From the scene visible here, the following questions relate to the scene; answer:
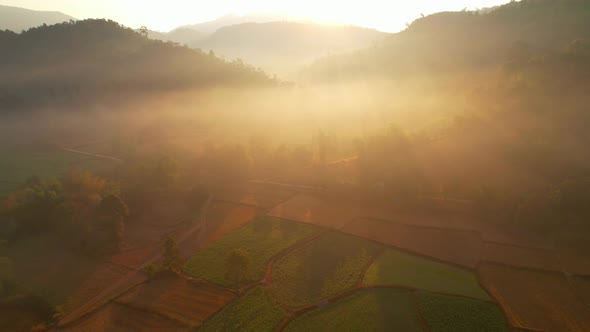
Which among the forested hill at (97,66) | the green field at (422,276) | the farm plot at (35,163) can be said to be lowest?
the green field at (422,276)

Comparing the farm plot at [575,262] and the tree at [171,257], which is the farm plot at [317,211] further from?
the farm plot at [575,262]

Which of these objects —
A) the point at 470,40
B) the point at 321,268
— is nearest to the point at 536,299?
the point at 321,268

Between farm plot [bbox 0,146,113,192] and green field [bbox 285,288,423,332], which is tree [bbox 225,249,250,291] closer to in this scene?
green field [bbox 285,288,423,332]

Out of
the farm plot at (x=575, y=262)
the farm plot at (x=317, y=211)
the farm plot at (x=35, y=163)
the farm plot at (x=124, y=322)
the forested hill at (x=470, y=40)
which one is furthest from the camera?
the forested hill at (x=470, y=40)

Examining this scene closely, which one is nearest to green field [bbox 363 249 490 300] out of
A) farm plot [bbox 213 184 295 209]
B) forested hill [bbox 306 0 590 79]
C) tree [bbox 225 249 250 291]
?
tree [bbox 225 249 250 291]

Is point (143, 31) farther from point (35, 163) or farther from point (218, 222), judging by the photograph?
point (218, 222)

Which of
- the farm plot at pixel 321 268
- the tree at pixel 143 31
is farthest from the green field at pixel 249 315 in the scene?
the tree at pixel 143 31
